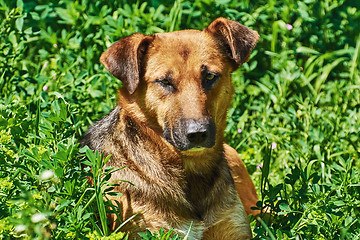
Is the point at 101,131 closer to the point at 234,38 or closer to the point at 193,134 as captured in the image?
the point at 193,134

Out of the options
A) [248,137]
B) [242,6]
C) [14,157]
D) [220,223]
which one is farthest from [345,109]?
[14,157]

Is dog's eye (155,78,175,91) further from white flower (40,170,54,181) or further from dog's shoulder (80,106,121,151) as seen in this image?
white flower (40,170,54,181)

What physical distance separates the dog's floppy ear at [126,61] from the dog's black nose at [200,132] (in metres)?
0.54

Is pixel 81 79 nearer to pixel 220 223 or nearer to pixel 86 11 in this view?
pixel 86 11

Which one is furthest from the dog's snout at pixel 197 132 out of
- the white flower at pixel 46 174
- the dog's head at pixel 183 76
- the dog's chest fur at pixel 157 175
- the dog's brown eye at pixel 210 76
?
the white flower at pixel 46 174

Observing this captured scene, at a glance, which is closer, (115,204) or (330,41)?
(115,204)

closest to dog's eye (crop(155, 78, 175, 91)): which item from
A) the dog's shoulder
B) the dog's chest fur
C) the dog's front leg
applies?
the dog's chest fur

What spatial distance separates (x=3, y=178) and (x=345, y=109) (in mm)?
4004

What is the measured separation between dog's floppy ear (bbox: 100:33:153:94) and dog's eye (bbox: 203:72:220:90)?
0.52 metres

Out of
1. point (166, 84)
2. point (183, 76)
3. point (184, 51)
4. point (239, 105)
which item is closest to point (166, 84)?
point (166, 84)

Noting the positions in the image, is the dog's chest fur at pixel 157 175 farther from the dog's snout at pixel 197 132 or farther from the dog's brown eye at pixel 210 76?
the dog's brown eye at pixel 210 76

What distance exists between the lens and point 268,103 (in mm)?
5953

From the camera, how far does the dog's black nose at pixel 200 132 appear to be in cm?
357

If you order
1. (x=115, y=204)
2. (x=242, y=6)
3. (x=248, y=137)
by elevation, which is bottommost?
(x=248, y=137)
